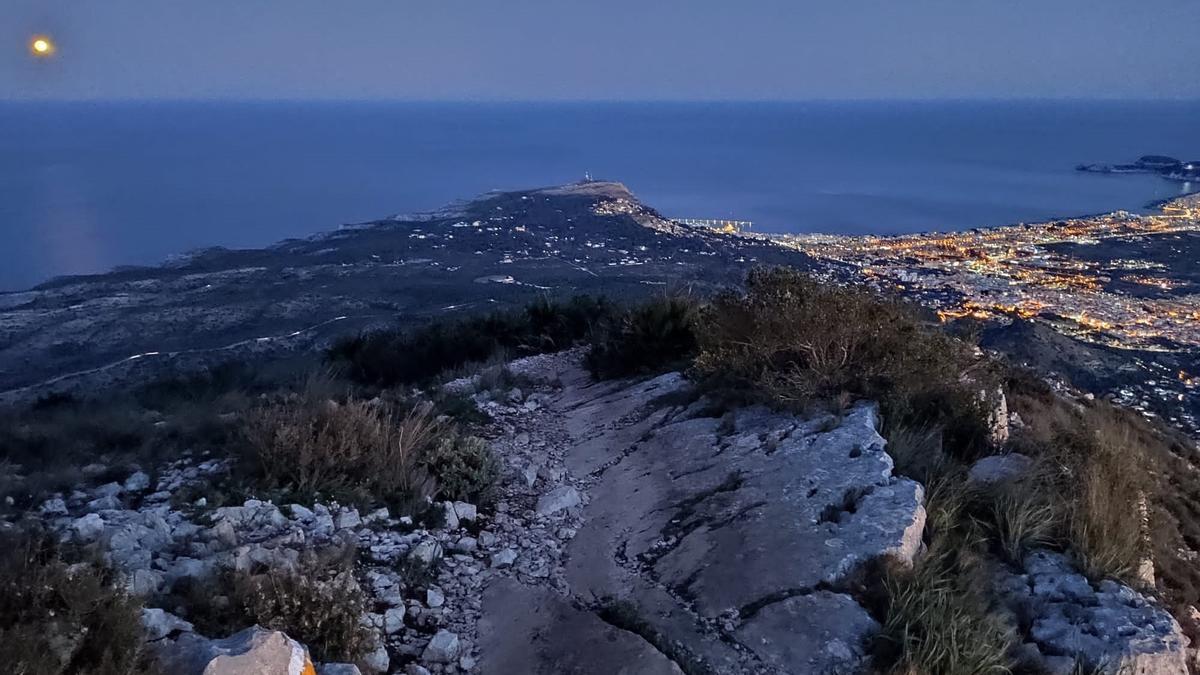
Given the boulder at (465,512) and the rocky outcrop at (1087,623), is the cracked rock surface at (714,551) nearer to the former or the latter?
the boulder at (465,512)

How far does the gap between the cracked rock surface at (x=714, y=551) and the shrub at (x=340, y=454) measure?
107 centimetres

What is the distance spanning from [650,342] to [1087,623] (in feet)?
20.7

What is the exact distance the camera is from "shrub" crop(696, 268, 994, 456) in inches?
263

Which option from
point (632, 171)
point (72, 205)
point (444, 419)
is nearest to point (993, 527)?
point (444, 419)

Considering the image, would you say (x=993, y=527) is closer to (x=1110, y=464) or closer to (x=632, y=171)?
(x=1110, y=464)

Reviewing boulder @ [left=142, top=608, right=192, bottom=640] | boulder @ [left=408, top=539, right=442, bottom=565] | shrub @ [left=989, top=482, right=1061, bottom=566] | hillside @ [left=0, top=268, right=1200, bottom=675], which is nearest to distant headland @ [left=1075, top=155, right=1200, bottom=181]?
hillside @ [left=0, top=268, right=1200, bottom=675]

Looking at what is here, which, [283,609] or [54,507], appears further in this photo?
[54,507]

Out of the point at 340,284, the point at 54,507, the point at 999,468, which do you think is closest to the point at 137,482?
the point at 54,507

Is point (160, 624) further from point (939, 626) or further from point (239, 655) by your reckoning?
point (939, 626)

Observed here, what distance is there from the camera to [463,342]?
12961mm

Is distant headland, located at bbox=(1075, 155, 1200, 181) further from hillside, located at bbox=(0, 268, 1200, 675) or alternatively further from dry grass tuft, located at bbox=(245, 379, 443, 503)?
dry grass tuft, located at bbox=(245, 379, 443, 503)

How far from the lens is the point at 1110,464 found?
584 centimetres

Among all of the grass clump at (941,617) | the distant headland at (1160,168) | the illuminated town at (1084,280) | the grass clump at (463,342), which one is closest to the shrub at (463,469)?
the grass clump at (941,617)

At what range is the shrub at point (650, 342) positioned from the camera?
986cm
